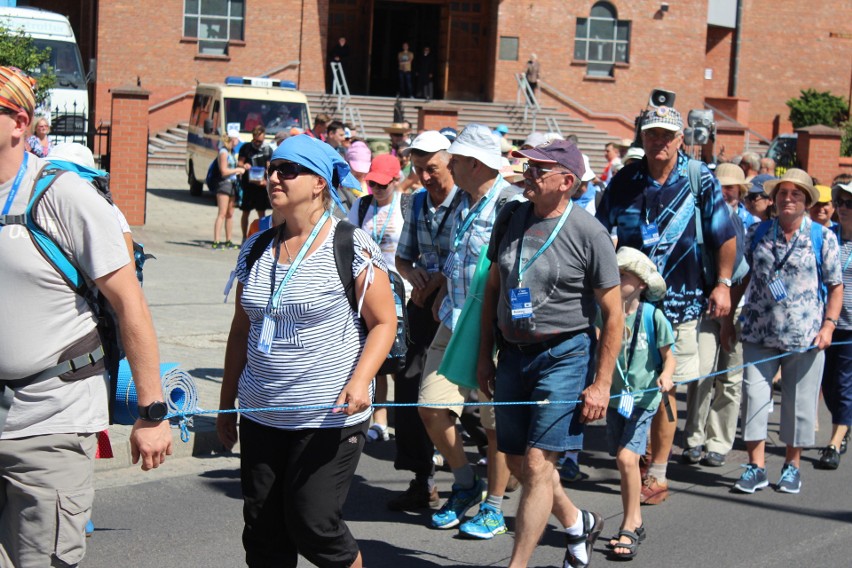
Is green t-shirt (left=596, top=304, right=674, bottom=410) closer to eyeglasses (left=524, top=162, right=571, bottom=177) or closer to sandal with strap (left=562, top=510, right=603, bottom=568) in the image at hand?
sandal with strap (left=562, top=510, right=603, bottom=568)

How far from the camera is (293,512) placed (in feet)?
14.1

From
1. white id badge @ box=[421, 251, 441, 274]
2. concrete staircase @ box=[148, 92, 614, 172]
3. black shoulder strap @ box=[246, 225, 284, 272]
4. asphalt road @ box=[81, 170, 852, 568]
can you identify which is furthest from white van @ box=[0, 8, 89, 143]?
black shoulder strap @ box=[246, 225, 284, 272]

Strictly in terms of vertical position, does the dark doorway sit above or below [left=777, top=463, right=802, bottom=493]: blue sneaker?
above

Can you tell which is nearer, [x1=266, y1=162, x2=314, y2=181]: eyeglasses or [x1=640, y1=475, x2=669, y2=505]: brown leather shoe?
[x1=266, y1=162, x2=314, y2=181]: eyeglasses

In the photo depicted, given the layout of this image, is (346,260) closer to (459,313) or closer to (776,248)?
(459,313)

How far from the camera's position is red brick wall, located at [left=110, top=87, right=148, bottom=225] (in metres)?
20.3

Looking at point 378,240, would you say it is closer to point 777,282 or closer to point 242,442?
point 777,282

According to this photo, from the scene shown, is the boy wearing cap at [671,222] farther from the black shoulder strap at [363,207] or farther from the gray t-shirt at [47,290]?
the gray t-shirt at [47,290]

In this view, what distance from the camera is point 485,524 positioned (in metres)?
6.38

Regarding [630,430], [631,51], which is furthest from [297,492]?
[631,51]

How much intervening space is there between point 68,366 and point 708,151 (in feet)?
67.6

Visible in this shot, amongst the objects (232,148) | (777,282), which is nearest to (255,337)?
(777,282)

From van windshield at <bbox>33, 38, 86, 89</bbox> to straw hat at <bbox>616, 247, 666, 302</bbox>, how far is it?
720 inches

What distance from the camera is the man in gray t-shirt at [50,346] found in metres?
3.61
